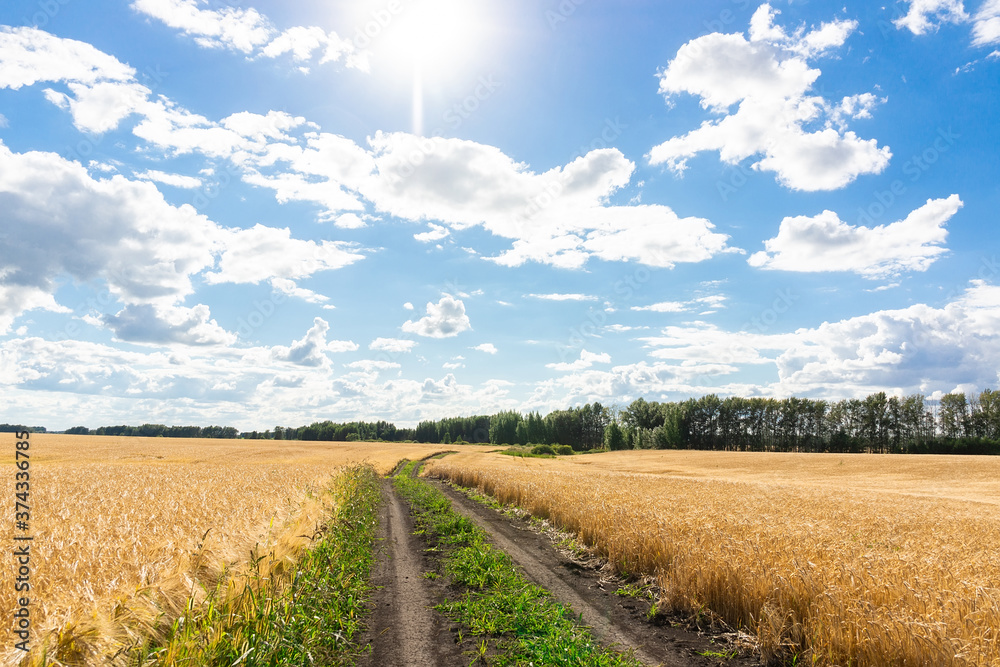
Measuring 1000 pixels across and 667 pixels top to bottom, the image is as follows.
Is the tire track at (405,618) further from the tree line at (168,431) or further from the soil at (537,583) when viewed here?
the tree line at (168,431)

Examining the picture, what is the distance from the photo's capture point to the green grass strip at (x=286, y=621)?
5.02 m

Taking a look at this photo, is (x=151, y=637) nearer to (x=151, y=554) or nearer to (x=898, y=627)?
(x=151, y=554)

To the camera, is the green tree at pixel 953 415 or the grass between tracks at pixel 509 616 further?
the green tree at pixel 953 415

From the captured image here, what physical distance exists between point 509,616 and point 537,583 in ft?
8.77

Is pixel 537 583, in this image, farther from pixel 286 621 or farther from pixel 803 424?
pixel 803 424

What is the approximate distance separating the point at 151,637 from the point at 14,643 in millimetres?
1090

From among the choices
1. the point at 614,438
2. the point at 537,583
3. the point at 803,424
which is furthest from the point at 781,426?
the point at 537,583

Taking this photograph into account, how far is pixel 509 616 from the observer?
811 centimetres

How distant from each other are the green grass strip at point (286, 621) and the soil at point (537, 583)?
1.47 feet

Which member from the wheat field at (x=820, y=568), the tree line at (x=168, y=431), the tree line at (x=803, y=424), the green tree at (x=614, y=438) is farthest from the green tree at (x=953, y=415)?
the tree line at (x=168, y=431)

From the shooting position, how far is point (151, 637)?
5.01 metres

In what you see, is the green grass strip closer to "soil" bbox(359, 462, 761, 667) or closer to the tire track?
the tire track

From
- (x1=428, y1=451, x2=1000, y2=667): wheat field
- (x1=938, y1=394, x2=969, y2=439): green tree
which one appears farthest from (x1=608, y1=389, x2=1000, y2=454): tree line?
(x1=428, y1=451, x2=1000, y2=667): wheat field

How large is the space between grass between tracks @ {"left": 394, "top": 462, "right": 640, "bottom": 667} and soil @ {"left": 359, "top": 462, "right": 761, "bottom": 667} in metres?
0.34
